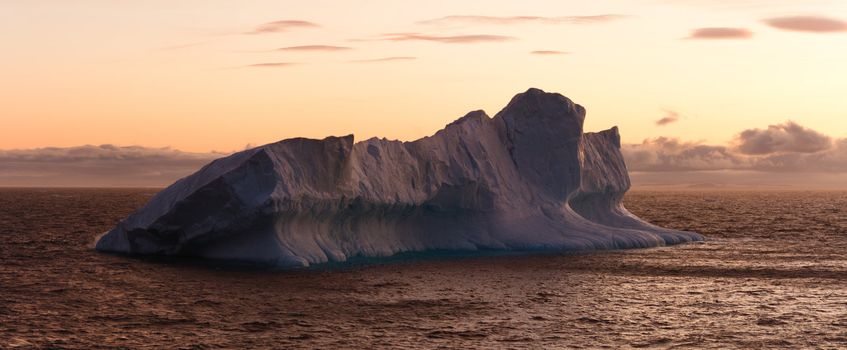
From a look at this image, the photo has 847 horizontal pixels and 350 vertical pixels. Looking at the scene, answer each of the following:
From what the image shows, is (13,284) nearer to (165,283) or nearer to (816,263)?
(165,283)

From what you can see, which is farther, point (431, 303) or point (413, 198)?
point (413, 198)

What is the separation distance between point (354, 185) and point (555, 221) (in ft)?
43.4

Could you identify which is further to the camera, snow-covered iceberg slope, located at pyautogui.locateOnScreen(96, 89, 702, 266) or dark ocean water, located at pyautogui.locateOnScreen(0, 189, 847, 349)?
snow-covered iceberg slope, located at pyautogui.locateOnScreen(96, 89, 702, 266)

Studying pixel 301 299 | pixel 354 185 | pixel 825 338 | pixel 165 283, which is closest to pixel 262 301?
pixel 301 299

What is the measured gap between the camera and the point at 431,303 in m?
30.8

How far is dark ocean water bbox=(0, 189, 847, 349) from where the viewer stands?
25.1 meters

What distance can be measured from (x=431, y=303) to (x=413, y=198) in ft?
49.8

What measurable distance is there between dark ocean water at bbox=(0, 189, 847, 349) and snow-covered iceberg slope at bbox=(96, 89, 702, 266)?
1848 mm

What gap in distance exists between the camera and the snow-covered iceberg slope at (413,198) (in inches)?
1564

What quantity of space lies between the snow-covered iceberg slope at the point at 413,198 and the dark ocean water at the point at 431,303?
185cm

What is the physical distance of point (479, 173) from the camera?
4925 centimetres

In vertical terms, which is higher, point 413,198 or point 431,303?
point 413,198

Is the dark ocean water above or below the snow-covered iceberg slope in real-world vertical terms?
below

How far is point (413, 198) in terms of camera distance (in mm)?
45656
